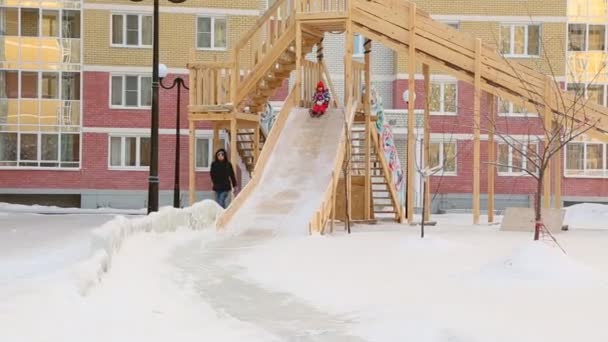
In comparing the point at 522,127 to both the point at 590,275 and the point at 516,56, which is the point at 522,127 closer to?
the point at 516,56

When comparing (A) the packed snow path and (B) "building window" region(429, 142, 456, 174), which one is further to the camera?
(B) "building window" region(429, 142, 456, 174)

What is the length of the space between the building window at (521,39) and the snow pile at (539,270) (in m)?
29.1

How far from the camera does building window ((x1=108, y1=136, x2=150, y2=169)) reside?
3697 cm

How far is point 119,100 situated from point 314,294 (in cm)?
2881

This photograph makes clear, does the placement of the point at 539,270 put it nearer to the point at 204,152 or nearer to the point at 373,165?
the point at 373,165

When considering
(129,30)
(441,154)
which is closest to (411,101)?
(441,154)

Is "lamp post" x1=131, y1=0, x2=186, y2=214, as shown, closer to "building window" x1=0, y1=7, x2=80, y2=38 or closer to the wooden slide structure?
the wooden slide structure

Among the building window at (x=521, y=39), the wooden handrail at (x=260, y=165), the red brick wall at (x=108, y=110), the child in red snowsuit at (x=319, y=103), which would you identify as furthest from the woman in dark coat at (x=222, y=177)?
the building window at (x=521, y=39)

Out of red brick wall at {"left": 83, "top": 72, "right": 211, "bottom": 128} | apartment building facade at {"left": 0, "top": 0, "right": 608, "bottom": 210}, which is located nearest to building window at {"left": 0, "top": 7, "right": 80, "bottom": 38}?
apartment building facade at {"left": 0, "top": 0, "right": 608, "bottom": 210}

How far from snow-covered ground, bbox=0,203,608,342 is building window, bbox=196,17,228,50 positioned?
2339cm

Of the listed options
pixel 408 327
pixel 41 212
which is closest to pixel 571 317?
pixel 408 327

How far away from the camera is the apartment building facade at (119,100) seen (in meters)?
36.7

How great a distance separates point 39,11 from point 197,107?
19.0 meters

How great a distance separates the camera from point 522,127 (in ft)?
124
